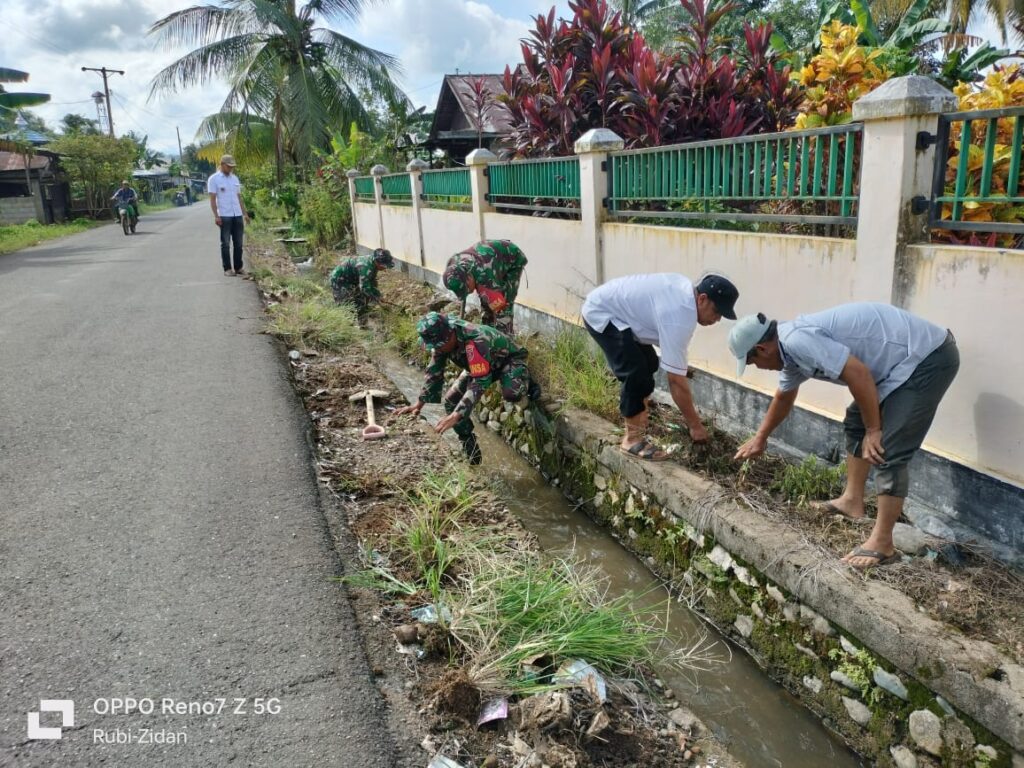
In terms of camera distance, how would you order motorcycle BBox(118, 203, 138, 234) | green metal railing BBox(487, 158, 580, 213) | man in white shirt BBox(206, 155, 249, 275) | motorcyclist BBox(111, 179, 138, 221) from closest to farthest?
green metal railing BBox(487, 158, 580, 213)
man in white shirt BBox(206, 155, 249, 275)
motorcyclist BBox(111, 179, 138, 221)
motorcycle BBox(118, 203, 138, 234)

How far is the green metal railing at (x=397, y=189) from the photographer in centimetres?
1222

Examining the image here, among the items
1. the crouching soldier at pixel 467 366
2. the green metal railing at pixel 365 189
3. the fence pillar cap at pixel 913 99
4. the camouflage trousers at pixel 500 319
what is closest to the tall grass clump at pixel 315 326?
the camouflage trousers at pixel 500 319

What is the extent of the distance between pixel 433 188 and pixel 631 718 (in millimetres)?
9279

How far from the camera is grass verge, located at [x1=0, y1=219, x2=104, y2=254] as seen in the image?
62.2 feet

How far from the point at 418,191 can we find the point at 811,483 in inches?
352

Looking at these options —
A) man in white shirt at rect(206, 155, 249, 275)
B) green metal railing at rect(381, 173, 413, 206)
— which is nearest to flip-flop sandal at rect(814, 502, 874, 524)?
man in white shirt at rect(206, 155, 249, 275)

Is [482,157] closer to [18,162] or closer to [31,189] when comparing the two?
[31,189]

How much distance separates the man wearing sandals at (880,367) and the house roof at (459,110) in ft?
45.6

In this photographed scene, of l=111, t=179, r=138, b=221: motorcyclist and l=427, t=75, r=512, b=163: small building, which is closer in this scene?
l=427, t=75, r=512, b=163: small building

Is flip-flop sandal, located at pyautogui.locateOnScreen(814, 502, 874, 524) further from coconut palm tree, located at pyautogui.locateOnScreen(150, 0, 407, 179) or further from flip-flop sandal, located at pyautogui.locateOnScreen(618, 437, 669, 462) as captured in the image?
coconut palm tree, located at pyautogui.locateOnScreen(150, 0, 407, 179)

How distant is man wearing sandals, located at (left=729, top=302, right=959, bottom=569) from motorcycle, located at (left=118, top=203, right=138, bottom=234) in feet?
74.4

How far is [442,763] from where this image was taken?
7.56 feet

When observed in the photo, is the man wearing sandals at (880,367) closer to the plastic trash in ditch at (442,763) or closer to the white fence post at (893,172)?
the white fence post at (893,172)

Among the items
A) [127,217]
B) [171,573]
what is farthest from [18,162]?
[171,573]
